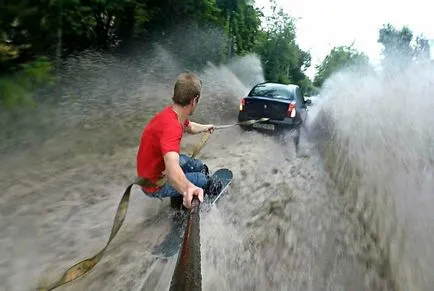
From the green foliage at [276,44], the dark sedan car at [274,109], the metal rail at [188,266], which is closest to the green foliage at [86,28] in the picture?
the metal rail at [188,266]

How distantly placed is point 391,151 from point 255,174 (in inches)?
85.7

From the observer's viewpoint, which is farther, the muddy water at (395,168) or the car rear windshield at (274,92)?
the car rear windshield at (274,92)

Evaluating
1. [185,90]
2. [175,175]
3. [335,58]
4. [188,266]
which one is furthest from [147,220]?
[335,58]

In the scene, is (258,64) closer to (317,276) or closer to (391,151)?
(391,151)

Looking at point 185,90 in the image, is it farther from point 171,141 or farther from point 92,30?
point 92,30

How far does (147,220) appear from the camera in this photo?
4.93 m

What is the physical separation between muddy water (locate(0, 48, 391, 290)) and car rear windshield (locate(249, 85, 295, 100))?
2.77 meters

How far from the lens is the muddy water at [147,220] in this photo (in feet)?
12.0

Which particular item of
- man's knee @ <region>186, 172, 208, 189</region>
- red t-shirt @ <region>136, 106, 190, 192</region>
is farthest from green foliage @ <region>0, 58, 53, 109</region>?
man's knee @ <region>186, 172, 208, 189</region>

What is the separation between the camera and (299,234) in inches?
179

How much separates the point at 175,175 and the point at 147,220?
2186mm

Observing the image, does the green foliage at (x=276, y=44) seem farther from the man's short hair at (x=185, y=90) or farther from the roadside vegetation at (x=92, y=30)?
the man's short hair at (x=185, y=90)

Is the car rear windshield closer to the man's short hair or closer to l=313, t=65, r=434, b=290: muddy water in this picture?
l=313, t=65, r=434, b=290: muddy water

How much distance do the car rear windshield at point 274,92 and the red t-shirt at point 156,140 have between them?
8515 millimetres
